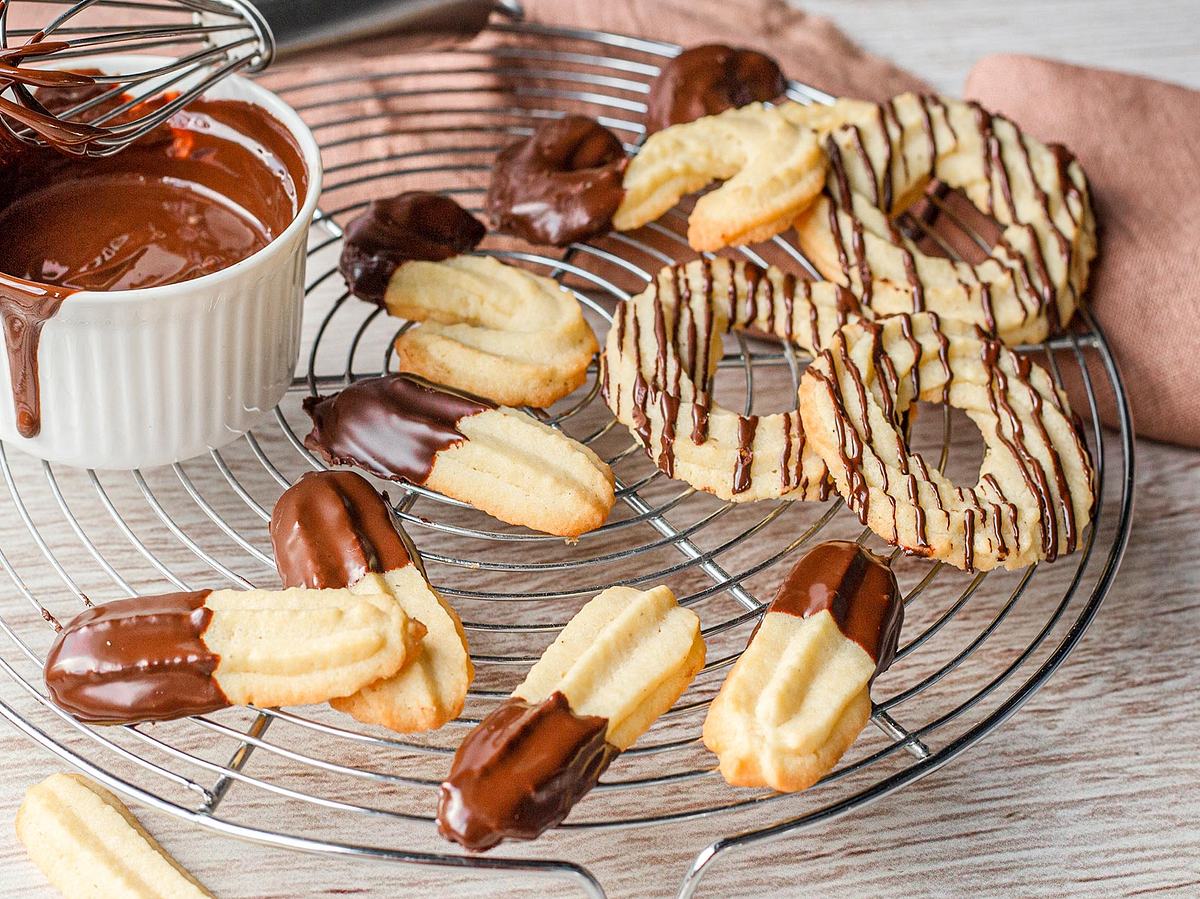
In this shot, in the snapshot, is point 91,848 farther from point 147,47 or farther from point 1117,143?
point 1117,143

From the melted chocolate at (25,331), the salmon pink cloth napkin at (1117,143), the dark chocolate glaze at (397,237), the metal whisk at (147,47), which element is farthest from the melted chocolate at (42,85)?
the salmon pink cloth napkin at (1117,143)

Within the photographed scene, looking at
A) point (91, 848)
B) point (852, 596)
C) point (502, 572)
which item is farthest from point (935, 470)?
point (91, 848)

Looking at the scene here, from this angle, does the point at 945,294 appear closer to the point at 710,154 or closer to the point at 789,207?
the point at 789,207

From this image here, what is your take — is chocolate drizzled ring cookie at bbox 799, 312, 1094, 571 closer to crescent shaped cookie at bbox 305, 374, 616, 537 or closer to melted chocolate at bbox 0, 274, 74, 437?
crescent shaped cookie at bbox 305, 374, 616, 537

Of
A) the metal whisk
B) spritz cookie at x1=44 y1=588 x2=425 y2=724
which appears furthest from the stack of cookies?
the metal whisk

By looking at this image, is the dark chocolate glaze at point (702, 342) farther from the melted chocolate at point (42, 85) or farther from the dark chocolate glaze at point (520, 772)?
the melted chocolate at point (42, 85)
